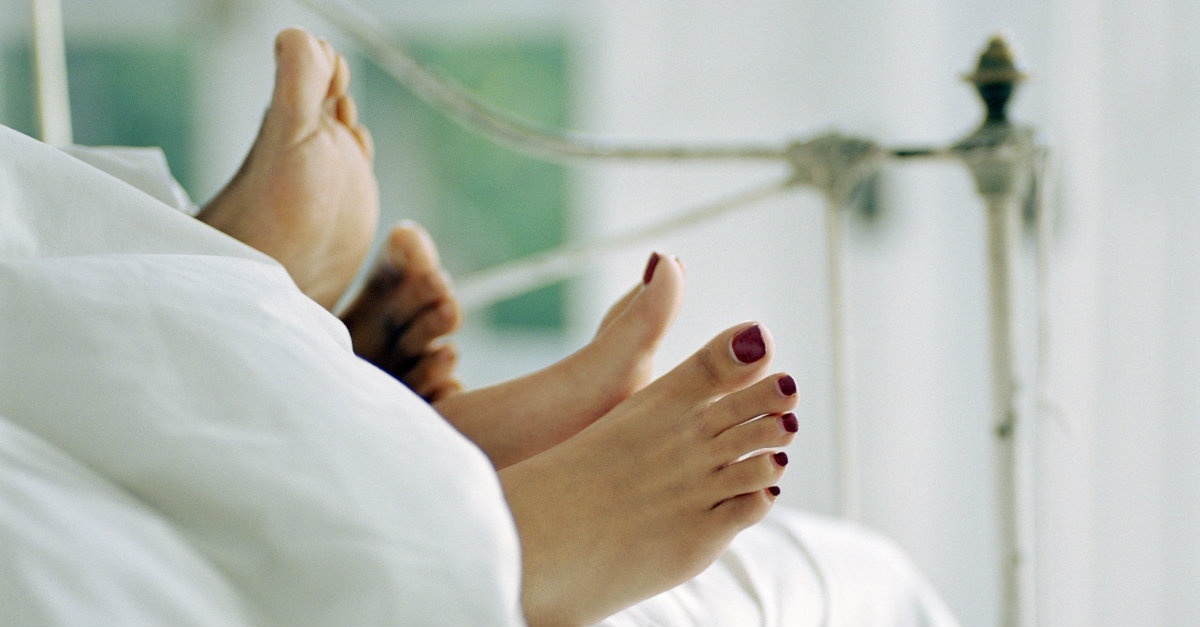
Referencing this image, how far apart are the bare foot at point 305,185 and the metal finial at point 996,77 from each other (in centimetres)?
43

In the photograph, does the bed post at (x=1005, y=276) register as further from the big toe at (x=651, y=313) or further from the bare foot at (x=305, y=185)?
the bare foot at (x=305, y=185)

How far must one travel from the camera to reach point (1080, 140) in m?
1.80

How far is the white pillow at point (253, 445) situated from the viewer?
33cm

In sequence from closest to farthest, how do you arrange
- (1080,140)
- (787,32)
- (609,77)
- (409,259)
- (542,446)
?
(542,446) < (409,259) < (1080,140) < (787,32) < (609,77)

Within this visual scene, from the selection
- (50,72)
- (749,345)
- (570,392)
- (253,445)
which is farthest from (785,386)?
(50,72)

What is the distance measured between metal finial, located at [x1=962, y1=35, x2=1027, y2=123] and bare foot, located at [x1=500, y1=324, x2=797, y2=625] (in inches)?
13.4

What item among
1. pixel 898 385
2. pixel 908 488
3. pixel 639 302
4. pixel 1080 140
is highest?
pixel 639 302

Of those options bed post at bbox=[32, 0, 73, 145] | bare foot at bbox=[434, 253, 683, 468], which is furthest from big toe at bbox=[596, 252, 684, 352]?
bed post at bbox=[32, 0, 73, 145]

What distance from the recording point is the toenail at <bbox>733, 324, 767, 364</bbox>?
0.55m

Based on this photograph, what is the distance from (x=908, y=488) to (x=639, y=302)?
5.39ft

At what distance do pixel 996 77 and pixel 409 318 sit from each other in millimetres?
449

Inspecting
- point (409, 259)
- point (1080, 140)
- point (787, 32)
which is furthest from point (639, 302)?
point (787, 32)

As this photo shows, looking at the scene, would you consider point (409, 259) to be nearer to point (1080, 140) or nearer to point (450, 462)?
point (450, 462)

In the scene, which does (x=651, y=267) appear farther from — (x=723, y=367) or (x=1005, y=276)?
(x=1005, y=276)
